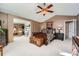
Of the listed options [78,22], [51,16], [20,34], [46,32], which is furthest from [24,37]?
[78,22]

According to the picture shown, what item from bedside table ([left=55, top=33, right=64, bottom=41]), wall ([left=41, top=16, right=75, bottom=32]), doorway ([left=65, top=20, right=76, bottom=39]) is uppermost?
wall ([left=41, top=16, right=75, bottom=32])

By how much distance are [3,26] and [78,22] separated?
2.51 m

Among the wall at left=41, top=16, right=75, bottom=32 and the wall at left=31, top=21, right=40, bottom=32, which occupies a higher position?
the wall at left=41, top=16, right=75, bottom=32

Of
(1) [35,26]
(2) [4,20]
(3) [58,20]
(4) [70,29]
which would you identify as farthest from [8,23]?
(4) [70,29]

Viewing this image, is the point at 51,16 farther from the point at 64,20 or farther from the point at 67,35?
the point at 67,35

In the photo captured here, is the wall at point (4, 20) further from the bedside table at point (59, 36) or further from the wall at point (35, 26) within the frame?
the bedside table at point (59, 36)

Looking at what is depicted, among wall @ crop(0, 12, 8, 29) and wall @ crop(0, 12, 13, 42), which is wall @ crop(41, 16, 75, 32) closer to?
wall @ crop(0, 12, 13, 42)

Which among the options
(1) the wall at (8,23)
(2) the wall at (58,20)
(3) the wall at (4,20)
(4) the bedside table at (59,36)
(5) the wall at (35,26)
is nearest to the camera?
(5) the wall at (35,26)

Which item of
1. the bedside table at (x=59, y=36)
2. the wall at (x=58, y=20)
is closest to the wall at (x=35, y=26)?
the wall at (x=58, y=20)

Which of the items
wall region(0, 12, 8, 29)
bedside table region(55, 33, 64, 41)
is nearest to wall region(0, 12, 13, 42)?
wall region(0, 12, 8, 29)

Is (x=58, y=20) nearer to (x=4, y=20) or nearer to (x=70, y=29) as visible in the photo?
(x=70, y=29)

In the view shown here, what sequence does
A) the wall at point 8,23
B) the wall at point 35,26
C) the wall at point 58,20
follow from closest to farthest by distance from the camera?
the wall at point 35,26
the wall at point 58,20
the wall at point 8,23

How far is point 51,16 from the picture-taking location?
3.02m

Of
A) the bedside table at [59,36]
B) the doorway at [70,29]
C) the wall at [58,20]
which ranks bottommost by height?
the bedside table at [59,36]
